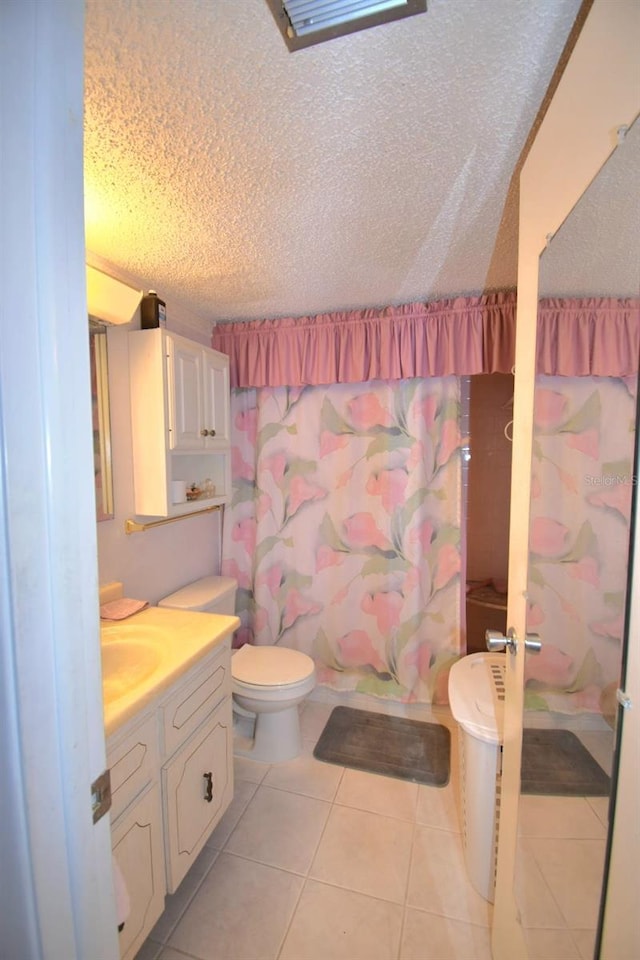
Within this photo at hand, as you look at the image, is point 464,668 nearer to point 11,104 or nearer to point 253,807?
point 253,807

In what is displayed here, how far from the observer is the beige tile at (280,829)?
1.47 m

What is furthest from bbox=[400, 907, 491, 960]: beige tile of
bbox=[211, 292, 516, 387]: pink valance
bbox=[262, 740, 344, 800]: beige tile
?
bbox=[211, 292, 516, 387]: pink valance

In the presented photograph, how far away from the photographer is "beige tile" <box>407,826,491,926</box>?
128cm

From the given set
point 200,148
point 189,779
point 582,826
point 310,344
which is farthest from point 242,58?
point 189,779

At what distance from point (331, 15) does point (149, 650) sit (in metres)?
1.68

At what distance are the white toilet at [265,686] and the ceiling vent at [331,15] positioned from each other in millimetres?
1967

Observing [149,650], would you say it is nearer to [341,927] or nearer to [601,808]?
[341,927]

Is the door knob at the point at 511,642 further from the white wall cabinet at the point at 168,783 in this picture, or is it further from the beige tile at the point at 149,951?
the beige tile at the point at 149,951

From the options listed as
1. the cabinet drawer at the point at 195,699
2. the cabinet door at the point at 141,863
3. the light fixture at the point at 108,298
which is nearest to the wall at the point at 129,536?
the light fixture at the point at 108,298

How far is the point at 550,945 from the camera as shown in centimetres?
81

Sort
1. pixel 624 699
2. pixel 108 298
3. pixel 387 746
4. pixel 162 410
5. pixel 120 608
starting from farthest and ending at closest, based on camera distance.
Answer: pixel 387 746
pixel 162 410
pixel 120 608
pixel 108 298
pixel 624 699

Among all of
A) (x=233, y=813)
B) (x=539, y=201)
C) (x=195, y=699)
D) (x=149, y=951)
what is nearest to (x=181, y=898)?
(x=149, y=951)

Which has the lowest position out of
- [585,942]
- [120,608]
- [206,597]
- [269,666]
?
[269,666]

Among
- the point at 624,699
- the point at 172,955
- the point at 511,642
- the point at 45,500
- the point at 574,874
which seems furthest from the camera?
the point at 172,955
